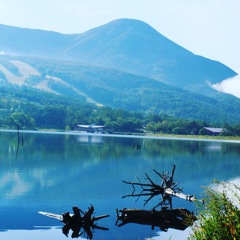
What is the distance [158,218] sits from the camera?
3073cm

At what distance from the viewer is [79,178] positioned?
5656 cm

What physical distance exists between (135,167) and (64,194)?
26.5 meters

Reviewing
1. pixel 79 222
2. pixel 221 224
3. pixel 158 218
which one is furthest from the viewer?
pixel 158 218

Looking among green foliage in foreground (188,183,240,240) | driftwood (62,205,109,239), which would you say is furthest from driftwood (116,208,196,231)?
green foliage in foreground (188,183,240,240)

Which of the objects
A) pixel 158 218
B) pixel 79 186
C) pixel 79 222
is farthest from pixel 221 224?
pixel 79 186

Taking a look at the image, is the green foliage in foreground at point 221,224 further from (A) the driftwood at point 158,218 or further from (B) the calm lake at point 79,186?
(A) the driftwood at point 158,218

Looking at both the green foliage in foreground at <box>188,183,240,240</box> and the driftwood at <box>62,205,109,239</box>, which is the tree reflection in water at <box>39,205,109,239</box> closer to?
the driftwood at <box>62,205,109,239</box>

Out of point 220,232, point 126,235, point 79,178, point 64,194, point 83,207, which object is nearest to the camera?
point 220,232

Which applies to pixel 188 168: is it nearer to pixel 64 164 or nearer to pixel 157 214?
pixel 64 164

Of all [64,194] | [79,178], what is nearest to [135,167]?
[79,178]

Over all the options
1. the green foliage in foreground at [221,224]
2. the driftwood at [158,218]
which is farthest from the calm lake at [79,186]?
the green foliage in foreground at [221,224]

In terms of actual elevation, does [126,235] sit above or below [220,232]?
below

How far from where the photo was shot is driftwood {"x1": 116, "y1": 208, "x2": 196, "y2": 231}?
3025 centimetres

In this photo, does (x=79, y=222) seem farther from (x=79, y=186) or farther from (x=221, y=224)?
(x=79, y=186)
